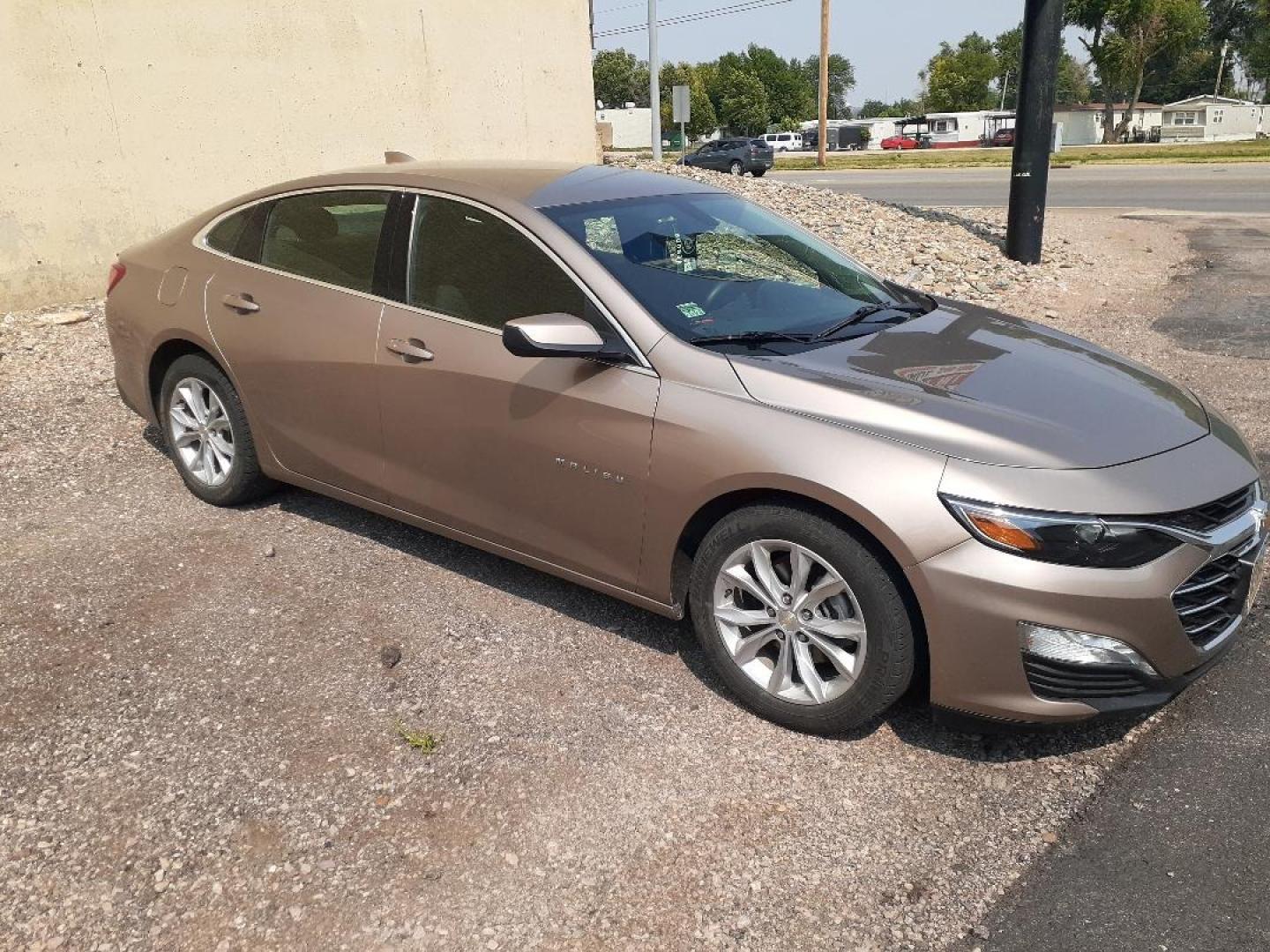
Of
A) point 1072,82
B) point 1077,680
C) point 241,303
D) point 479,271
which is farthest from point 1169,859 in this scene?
point 1072,82

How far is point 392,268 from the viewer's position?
4121 mm

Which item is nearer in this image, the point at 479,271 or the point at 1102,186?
the point at 479,271

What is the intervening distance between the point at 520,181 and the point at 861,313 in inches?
55.8

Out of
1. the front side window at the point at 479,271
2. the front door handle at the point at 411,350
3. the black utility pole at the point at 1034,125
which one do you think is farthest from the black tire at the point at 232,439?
the black utility pole at the point at 1034,125

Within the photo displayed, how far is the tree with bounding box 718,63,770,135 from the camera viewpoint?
98188 millimetres

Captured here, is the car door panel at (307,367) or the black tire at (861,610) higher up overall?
the car door panel at (307,367)

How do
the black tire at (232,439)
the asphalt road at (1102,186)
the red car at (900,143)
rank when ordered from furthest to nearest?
the red car at (900,143), the asphalt road at (1102,186), the black tire at (232,439)

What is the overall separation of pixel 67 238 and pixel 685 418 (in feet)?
25.7

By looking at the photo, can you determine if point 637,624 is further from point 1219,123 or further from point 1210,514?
point 1219,123

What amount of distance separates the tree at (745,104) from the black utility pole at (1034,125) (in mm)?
89247

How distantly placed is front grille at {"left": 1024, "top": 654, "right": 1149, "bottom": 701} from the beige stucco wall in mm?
8729

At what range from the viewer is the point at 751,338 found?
356cm

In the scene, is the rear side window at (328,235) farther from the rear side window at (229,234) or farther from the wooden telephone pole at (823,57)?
the wooden telephone pole at (823,57)

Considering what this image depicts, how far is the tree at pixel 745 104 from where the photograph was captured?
98.2m
